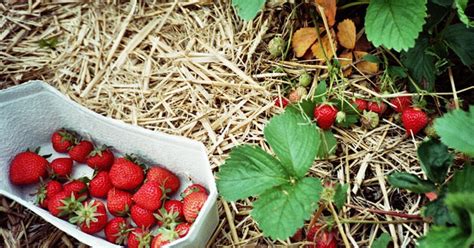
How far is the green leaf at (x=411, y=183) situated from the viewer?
44.1 inches

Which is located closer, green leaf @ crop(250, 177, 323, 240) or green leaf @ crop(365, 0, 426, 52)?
green leaf @ crop(250, 177, 323, 240)

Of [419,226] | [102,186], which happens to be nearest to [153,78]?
[102,186]

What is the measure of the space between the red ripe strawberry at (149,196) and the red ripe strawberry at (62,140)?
26cm

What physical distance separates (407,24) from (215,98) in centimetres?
48

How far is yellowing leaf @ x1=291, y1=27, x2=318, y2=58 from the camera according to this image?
146 centimetres

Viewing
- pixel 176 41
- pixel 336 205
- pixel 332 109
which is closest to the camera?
pixel 336 205

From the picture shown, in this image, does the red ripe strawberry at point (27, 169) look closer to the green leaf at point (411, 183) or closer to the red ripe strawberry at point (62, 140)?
the red ripe strawberry at point (62, 140)

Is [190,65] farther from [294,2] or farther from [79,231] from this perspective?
[79,231]

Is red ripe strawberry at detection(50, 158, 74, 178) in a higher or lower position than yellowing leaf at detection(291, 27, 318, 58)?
lower

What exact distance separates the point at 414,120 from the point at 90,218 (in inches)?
28.6

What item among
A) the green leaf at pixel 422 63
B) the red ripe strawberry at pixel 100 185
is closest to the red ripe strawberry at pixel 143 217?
the red ripe strawberry at pixel 100 185

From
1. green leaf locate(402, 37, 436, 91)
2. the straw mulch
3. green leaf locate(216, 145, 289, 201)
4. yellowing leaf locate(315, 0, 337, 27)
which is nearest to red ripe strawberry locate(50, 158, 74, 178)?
the straw mulch

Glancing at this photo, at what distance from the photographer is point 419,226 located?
1234 mm

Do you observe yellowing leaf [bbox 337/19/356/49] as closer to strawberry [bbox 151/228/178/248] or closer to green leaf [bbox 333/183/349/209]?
green leaf [bbox 333/183/349/209]
